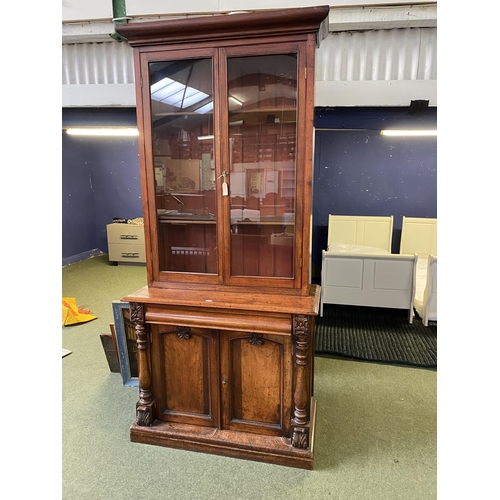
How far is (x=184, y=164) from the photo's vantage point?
203cm

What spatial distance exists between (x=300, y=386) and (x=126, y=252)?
4770 mm

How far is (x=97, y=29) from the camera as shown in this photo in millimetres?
2980

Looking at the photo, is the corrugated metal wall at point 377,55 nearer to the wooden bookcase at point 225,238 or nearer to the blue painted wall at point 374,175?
the wooden bookcase at point 225,238

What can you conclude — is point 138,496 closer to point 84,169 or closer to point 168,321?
point 168,321

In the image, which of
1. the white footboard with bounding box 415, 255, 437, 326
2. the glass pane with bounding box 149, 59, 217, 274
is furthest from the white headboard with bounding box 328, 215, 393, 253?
the glass pane with bounding box 149, 59, 217, 274

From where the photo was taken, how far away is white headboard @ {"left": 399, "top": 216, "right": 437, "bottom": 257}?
499 centimetres

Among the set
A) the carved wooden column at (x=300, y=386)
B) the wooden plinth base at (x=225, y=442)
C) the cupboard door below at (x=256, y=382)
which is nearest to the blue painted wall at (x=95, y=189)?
the wooden plinth base at (x=225, y=442)

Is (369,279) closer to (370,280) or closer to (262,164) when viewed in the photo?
(370,280)

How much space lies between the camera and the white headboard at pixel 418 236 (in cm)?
499

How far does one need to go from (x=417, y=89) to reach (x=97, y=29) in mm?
2704

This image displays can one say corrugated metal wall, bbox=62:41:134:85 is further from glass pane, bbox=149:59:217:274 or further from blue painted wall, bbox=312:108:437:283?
blue painted wall, bbox=312:108:437:283

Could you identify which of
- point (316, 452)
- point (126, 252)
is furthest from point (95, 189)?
point (316, 452)

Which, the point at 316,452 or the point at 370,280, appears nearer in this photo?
the point at 316,452
